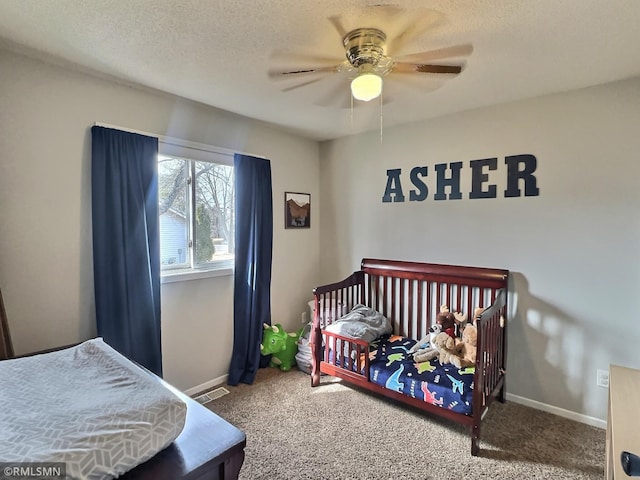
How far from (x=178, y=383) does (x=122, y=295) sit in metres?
0.94

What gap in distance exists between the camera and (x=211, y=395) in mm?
2691

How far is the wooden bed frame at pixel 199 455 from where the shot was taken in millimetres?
1024

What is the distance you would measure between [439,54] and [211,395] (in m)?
2.85

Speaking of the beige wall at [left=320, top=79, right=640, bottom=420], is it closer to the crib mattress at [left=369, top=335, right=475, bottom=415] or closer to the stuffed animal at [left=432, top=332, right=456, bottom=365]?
the stuffed animal at [left=432, top=332, right=456, bottom=365]

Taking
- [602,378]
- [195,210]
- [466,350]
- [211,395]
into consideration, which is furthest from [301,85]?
[602,378]

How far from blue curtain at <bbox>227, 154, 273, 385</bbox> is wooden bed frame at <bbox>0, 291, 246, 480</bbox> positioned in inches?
66.0

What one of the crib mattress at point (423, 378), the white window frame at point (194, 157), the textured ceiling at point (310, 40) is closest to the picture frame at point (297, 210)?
the white window frame at point (194, 157)

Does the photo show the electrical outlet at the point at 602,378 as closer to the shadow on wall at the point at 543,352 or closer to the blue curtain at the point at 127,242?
the shadow on wall at the point at 543,352

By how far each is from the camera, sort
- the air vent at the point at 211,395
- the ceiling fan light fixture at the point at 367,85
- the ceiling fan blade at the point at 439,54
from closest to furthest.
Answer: the ceiling fan light fixture at the point at 367,85, the ceiling fan blade at the point at 439,54, the air vent at the point at 211,395

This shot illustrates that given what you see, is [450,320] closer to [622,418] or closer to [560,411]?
[560,411]

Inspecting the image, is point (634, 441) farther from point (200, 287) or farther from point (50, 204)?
point (50, 204)

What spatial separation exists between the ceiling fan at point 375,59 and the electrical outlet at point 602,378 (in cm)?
221

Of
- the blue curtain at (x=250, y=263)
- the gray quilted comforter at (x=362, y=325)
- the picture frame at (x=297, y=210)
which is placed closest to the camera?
the gray quilted comforter at (x=362, y=325)

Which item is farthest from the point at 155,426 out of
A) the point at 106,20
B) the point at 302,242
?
the point at 302,242
